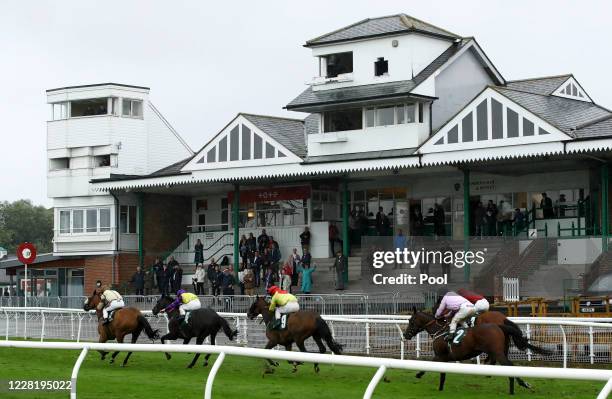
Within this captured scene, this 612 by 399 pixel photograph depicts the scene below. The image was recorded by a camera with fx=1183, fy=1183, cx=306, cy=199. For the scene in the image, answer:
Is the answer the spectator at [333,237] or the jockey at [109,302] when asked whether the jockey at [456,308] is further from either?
the spectator at [333,237]

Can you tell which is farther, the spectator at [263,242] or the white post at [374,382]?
the spectator at [263,242]

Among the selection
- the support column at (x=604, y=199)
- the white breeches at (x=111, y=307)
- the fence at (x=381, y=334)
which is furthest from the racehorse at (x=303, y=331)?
the support column at (x=604, y=199)

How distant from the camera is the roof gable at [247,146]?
40469 millimetres

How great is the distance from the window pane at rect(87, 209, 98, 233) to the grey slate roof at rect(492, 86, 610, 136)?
18.7m

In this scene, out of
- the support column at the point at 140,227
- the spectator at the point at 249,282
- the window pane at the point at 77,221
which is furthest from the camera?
the window pane at the point at 77,221

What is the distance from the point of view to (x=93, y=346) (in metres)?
14.1

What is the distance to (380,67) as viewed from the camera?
Answer: 131 ft

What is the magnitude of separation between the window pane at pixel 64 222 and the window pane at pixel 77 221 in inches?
16.0

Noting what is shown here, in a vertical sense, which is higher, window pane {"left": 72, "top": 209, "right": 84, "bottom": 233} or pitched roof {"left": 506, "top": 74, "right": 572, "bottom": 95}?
pitched roof {"left": 506, "top": 74, "right": 572, "bottom": 95}

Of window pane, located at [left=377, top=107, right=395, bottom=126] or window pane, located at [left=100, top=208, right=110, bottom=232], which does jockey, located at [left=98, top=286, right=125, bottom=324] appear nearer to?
window pane, located at [left=377, top=107, right=395, bottom=126]

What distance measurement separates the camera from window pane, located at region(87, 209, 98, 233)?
155ft

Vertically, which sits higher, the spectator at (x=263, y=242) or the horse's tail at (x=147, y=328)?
the spectator at (x=263, y=242)

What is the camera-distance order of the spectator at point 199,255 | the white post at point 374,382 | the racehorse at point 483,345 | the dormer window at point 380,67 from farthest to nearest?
the spectator at point 199,255 → the dormer window at point 380,67 → the racehorse at point 483,345 → the white post at point 374,382

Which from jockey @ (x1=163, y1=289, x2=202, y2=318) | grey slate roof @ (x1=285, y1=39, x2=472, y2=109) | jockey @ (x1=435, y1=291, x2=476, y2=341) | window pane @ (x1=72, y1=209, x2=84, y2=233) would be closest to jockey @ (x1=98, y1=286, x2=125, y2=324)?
jockey @ (x1=163, y1=289, x2=202, y2=318)
